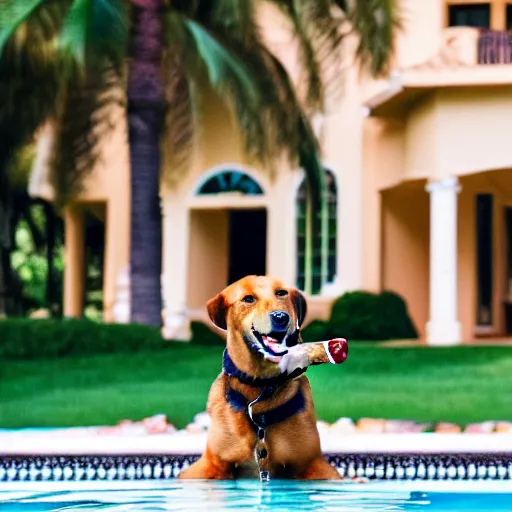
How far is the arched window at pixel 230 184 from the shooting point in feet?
57.8

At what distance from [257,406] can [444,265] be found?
1087 centimetres

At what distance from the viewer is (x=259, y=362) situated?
4715 millimetres

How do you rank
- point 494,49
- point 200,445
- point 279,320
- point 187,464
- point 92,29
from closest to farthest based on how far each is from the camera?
point 279,320 → point 187,464 → point 200,445 → point 92,29 → point 494,49

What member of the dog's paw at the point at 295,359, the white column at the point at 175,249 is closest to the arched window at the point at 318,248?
the white column at the point at 175,249

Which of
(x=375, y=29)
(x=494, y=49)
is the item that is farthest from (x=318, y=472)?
(x=494, y=49)

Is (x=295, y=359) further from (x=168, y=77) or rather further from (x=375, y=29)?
(x=168, y=77)

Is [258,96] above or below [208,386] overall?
above

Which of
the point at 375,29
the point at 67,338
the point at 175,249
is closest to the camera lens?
the point at 67,338

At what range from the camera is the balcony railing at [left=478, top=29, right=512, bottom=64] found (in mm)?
15203

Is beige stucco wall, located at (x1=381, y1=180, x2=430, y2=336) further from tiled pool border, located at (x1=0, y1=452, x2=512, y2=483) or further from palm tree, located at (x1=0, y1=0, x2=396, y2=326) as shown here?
tiled pool border, located at (x1=0, y1=452, x2=512, y2=483)

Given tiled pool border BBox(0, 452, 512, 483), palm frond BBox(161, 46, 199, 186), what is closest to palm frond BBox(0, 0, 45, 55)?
palm frond BBox(161, 46, 199, 186)

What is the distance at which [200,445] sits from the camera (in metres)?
6.30

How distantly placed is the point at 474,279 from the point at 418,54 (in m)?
3.54

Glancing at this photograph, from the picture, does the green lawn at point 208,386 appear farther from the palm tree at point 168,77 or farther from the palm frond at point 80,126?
the palm frond at point 80,126
